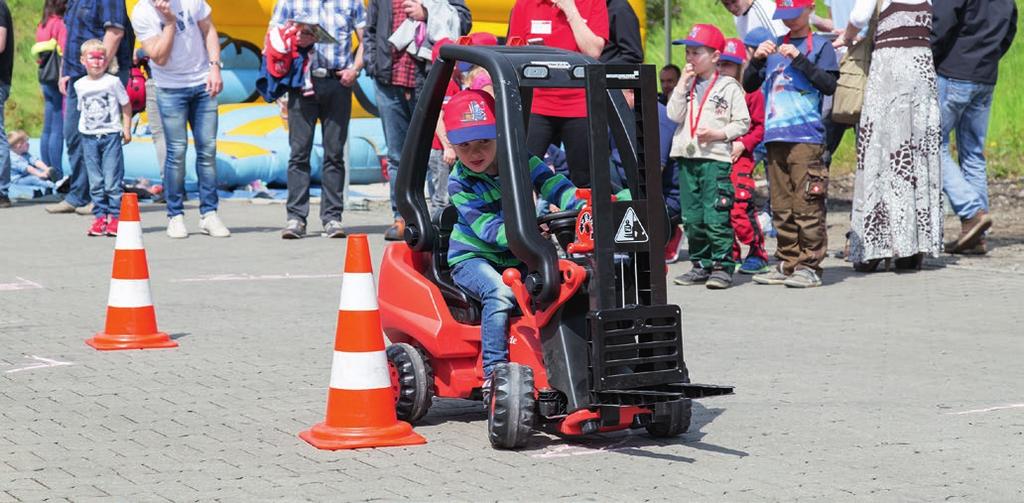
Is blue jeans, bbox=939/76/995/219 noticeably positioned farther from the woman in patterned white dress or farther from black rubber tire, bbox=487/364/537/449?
black rubber tire, bbox=487/364/537/449

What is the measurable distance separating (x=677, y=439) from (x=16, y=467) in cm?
233

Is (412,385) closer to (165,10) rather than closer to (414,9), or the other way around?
(414,9)

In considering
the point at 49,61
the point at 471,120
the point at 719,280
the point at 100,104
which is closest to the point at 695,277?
the point at 719,280

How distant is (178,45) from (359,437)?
26.0 feet

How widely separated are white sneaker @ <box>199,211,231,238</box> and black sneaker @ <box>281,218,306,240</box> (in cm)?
51

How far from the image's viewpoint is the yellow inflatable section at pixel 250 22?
61.0ft

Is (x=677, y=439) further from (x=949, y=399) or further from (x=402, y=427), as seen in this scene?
(x=949, y=399)

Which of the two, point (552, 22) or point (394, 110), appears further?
point (394, 110)

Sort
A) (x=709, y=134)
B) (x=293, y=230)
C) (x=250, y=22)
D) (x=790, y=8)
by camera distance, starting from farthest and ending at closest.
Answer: (x=250, y=22) < (x=293, y=230) < (x=790, y=8) < (x=709, y=134)

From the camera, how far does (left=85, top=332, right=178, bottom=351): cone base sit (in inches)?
311

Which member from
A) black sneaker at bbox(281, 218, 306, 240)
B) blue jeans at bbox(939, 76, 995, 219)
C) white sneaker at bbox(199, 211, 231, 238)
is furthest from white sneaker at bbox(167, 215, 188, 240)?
blue jeans at bbox(939, 76, 995, 219)

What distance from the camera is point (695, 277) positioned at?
1047 centimetres

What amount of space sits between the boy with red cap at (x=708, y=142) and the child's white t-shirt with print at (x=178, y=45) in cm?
454

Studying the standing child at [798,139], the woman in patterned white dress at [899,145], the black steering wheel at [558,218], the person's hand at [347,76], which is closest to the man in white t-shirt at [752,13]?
the woman in patterned white dress at [899,145]
